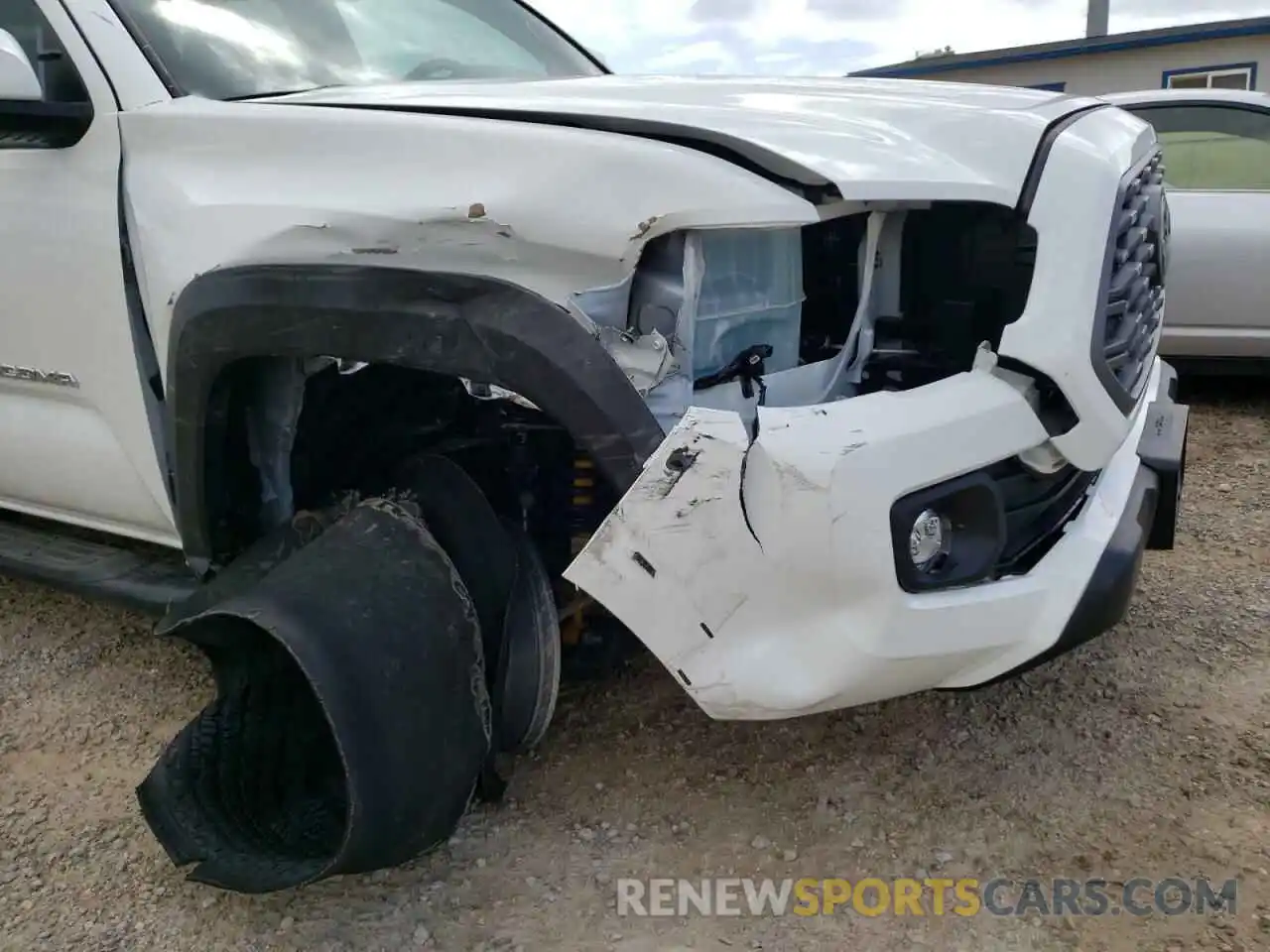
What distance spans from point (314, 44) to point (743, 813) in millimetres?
2138

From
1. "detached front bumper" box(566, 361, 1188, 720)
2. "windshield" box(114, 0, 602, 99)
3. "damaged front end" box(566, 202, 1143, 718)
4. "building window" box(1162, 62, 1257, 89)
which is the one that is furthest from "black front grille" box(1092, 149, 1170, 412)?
"building window" box(1162, 62, 1257, 89)

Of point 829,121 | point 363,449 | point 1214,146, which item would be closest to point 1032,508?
point 829,121

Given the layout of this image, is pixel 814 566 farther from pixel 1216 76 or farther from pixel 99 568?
pixel 1216 76

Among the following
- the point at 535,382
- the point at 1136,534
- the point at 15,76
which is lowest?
the point at 1136,534

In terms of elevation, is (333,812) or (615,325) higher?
(615,325)

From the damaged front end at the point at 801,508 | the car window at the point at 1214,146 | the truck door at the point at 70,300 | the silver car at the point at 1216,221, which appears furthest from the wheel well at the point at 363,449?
the car window at the point at 1214,146

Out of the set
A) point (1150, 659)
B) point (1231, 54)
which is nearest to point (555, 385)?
point (1150, 659)

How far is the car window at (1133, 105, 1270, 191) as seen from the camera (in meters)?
5.18

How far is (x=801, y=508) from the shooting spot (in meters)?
1.71

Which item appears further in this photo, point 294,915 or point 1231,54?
point 1231,54

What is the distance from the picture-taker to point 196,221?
7.43 ft

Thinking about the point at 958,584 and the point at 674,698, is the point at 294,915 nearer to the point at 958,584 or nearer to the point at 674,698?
the point at 674,698

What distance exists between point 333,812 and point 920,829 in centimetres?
122

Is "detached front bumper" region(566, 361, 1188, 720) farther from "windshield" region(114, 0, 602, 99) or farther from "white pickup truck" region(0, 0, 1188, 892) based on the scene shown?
"windshield" region(114, 0, 602, 99)
